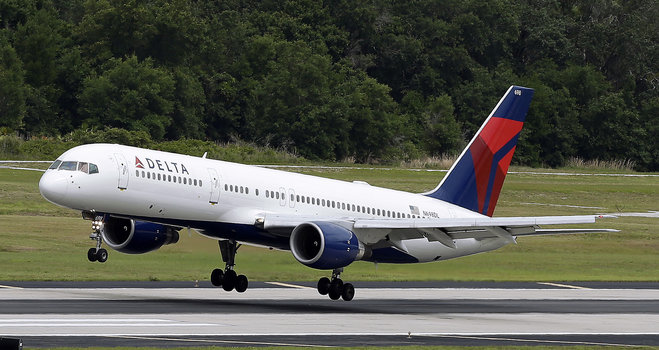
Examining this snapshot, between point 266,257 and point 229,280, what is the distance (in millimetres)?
6817

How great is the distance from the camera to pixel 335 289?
40.4 m

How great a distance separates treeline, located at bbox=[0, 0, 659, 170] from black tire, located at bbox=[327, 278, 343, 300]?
191 ft

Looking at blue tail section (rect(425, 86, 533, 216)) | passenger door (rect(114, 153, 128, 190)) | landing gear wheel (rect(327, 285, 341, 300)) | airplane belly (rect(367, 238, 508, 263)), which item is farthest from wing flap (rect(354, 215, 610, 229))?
blue tail section (rect(425, 86, 533, 216))

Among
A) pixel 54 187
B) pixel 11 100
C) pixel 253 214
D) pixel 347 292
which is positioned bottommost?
pixel 347 292

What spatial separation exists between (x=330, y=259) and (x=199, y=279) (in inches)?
464

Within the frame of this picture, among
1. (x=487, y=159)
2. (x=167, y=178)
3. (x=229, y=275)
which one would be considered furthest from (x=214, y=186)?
(x=487, y=159)

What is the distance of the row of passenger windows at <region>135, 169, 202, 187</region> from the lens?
36906 mm

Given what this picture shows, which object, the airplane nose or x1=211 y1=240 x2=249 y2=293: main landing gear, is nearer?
the airplane nose

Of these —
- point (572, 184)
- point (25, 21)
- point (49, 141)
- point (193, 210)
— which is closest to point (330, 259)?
point (193, 210)

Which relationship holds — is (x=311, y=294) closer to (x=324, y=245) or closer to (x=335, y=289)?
(x=335, y=289)

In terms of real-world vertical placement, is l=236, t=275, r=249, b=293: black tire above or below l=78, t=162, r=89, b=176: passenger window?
below

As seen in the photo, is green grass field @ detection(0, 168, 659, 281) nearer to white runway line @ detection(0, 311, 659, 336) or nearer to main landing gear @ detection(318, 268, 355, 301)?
main landing gear @ detection(318, 268, 355, 301)

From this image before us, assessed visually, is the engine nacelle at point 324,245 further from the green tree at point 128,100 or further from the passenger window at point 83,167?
the green tree at point 128,100

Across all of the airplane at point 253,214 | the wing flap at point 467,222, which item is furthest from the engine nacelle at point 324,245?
the wing flap at point 467,222
